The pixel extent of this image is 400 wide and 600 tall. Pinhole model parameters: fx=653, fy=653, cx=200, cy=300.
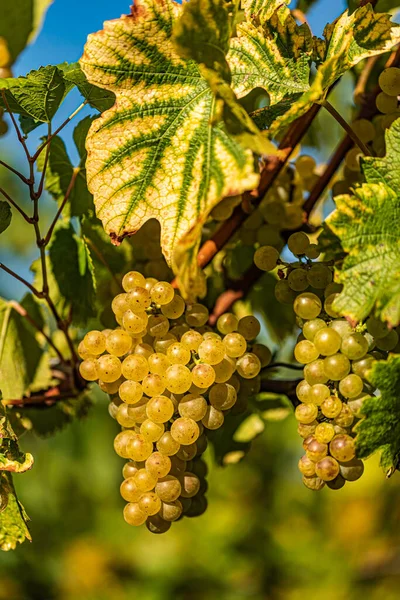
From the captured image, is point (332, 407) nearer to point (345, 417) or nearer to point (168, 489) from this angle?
point (345, 417)

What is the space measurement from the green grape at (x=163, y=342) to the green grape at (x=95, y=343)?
0.06 meters

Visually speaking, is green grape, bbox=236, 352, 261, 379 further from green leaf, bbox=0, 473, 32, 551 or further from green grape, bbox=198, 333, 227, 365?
green leaf, bbox=0, 473, 32, 551

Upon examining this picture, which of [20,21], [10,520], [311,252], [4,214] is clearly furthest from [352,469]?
[20,21]

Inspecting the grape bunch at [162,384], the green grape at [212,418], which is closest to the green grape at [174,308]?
the grape bunch at [162,384]

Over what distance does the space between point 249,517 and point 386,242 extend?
1674mm

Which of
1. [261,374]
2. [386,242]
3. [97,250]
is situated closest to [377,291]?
[386,242]

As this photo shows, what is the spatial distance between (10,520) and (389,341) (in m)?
0.45

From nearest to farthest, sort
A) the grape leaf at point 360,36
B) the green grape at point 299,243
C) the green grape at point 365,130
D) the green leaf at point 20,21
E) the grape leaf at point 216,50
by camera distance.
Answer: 1. the grape leaf at point 216,50
2. the grape leaf at point 360,36
3. the green grape at point 299,243
4. the green grape at point 365,130
5. the green leaf at point 20,21

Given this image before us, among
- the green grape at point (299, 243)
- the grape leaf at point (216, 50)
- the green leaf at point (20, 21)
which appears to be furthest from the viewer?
the green leaf at point (20, 21)

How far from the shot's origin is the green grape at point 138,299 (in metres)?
0.69

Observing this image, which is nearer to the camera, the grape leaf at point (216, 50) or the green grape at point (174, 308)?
the grape leaf at point (216, 50)

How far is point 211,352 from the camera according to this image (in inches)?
26.9

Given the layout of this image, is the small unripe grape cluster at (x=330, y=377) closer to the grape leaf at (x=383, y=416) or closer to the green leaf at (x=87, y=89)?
the grape leaf at (x=383, y=416)

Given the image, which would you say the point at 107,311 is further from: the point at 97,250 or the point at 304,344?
the point at 304,344
